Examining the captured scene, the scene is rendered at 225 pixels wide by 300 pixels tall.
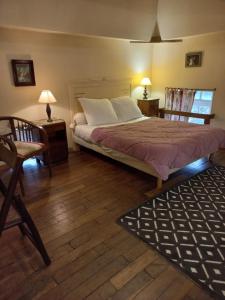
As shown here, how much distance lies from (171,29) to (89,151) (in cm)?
270

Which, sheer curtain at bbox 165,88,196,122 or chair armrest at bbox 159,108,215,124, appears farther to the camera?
sheer curtain at bbox 165,88,196,122

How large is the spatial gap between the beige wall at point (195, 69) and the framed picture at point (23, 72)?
2788 millimetres

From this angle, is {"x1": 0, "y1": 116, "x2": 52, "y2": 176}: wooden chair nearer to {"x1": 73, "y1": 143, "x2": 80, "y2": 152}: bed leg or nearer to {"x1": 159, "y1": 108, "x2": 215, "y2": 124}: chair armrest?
{"x1": 73, "y1": 143, "x2": 80, "y2": 152}: bed leg

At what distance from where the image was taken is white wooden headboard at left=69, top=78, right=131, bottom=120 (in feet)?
12.6

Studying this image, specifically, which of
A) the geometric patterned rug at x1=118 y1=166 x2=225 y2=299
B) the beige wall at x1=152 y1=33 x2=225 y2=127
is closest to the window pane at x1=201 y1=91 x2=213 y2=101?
the beige wall at x1=152 y1=33 x2=225 y2=127

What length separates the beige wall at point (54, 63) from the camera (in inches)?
122

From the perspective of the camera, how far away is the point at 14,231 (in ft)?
6.54

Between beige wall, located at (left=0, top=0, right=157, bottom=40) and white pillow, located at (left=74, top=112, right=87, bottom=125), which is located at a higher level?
beige wall, located at (left=0, top=0, right=157, bottom=40)

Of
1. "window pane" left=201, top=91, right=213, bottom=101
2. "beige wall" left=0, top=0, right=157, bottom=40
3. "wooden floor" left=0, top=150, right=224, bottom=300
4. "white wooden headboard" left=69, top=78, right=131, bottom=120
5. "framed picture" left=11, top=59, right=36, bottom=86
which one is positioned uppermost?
"beige wall" left=0, top=0, right=157, bottom=40

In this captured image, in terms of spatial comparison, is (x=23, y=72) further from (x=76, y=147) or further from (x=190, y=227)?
(x=190, y=227)

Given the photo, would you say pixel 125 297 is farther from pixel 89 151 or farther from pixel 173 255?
pixel 89 151

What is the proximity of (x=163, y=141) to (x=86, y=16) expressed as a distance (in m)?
2.14

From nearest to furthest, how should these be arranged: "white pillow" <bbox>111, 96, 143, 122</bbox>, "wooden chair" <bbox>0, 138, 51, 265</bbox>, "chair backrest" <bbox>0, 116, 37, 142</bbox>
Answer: "wooden chair" <bbox>0, 138, 51, 265</bbox> → "chair backrest" <bbox>0, 116, 37, 142</bbox> → "white pillow" <bbox>111, 96, 143, 122</bbox>

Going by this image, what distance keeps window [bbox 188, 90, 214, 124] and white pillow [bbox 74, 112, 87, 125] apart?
7.23 ft
